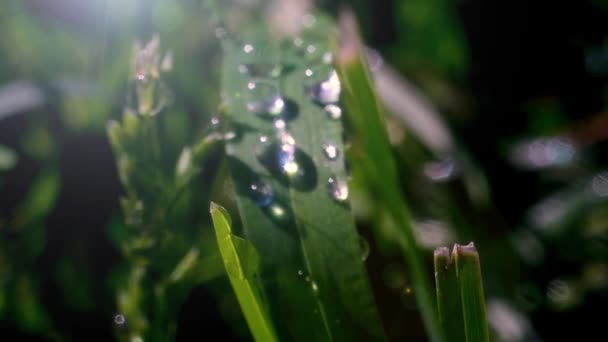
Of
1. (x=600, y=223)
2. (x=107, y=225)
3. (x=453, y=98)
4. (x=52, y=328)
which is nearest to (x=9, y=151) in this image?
(x=107, y=225)

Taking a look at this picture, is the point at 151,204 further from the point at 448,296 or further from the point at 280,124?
the point at 448,296

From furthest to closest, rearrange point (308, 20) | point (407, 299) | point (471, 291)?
point (308, 20) → point (407, 299) → point (471, 291)

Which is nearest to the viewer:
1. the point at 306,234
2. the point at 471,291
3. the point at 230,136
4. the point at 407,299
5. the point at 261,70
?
the point at 471,291

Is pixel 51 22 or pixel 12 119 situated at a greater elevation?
pixel 51 22

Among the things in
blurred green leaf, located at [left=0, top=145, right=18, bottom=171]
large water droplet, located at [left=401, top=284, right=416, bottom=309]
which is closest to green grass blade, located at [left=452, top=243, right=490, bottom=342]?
large water droplet, located at [left=401, top=284, right=416, bottom=309]

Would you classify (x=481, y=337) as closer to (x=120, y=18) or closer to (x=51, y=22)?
(x=120, y=18)

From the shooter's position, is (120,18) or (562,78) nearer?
(120,18)

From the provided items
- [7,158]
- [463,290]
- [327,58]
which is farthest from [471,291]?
[7,158]

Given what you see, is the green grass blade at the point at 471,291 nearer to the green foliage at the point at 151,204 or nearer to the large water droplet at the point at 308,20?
the green foliage at the point at 151,204
